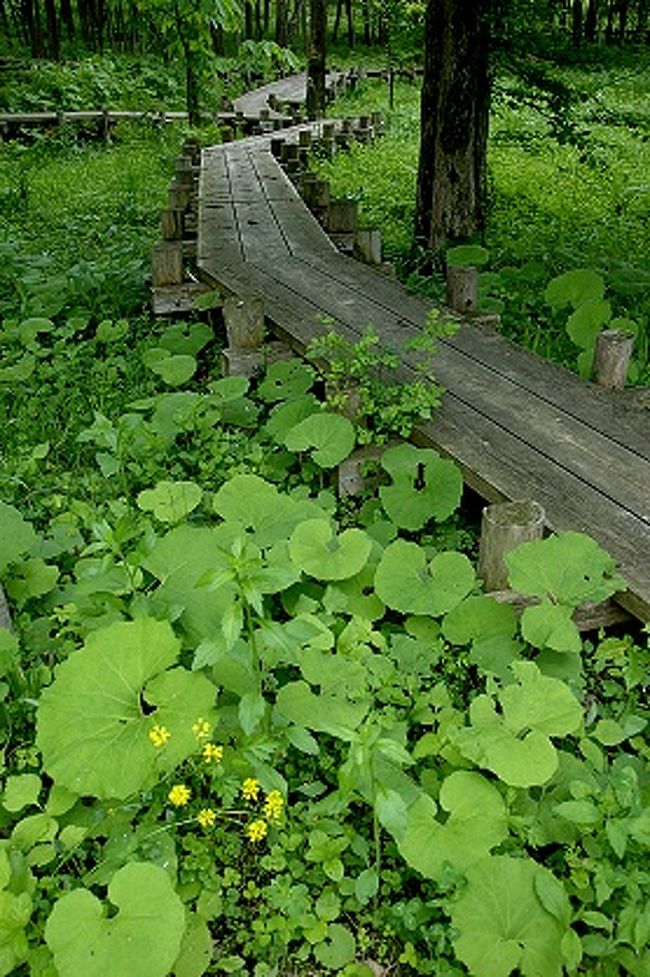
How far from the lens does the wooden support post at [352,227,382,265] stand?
5945 millimetres

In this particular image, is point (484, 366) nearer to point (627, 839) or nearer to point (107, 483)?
point (107, 483)

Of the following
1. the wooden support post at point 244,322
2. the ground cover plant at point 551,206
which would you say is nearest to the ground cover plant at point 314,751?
the wooden support post at point 244,322

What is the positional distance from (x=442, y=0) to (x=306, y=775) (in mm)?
5517

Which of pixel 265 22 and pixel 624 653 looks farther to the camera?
pixel 265 22

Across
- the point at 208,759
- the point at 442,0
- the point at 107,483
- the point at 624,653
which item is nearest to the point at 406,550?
the point at 624,653

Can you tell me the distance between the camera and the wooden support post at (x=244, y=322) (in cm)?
452

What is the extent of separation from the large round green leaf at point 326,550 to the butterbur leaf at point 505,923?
1.05 m

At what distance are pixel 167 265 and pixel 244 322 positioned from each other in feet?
4.32

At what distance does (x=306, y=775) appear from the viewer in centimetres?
237

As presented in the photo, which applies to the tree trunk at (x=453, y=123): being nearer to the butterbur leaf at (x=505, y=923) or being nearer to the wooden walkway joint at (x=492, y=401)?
the wooden walkway joint at (x=492, y=401)

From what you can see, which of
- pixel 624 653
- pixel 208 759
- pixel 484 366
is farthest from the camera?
pixel 484 366

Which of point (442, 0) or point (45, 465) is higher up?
point (442, 0)

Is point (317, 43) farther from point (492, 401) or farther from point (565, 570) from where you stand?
point (565, 570)

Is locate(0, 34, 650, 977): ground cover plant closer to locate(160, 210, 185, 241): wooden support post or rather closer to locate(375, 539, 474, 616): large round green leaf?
locate(375, 539, 474, 616): large round green leaf
